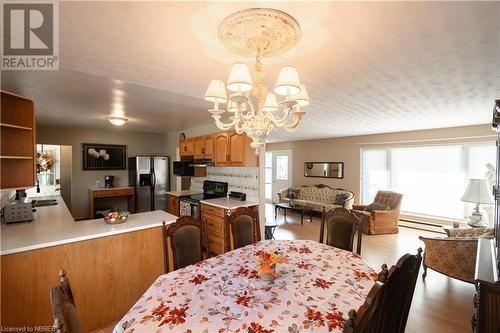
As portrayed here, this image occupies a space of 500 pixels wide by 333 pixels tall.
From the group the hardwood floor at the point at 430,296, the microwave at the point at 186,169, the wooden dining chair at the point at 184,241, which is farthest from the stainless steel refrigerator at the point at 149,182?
the wooden dining chair at the point at 184,241

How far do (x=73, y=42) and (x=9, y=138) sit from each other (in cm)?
128

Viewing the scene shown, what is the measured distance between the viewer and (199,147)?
4551 millimetres

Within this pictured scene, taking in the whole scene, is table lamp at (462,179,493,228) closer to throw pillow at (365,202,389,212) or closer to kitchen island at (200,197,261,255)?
throw pillow at (365,202,389,212)

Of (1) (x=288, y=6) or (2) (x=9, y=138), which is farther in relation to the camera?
(2) (x=9, y=138)

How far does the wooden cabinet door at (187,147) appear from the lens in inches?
187

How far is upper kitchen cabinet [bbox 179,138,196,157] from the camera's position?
15.6 feet

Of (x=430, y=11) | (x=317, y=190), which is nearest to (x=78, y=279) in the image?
(x=430, y=11)

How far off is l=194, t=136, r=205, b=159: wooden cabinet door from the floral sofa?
355 centimetres

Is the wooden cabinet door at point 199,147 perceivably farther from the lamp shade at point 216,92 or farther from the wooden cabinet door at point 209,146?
the lamp shade at point 216,92

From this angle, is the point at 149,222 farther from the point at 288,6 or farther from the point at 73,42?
the point at 288,6

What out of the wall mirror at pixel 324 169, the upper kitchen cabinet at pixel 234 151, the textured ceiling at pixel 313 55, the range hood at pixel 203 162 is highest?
the textured ceiling at pixel 313 55

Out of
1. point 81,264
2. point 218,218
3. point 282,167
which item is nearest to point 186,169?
point 218,218

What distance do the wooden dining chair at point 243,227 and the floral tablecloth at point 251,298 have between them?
45 cm

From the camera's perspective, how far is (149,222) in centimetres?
235
